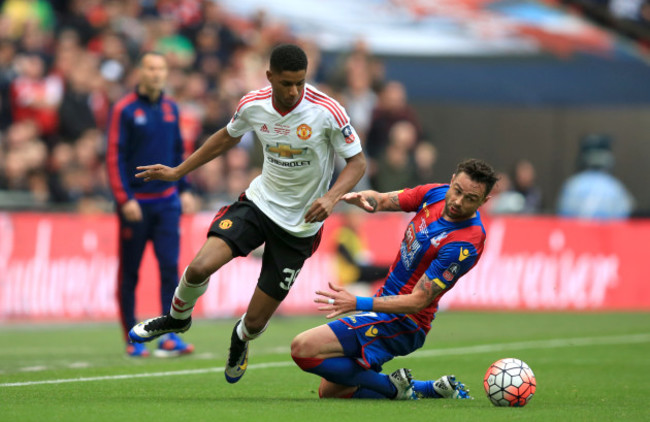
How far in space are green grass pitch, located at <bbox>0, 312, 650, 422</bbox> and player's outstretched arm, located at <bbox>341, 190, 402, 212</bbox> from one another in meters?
1.42

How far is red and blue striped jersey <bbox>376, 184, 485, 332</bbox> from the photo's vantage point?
7.88 m

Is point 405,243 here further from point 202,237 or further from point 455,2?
point 455,2

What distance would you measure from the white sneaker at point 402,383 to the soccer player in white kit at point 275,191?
110 centimetres

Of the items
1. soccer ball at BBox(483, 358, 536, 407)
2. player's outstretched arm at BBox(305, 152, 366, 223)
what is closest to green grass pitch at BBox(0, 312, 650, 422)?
soccer ball at BBox(483, 358, 536, 407)

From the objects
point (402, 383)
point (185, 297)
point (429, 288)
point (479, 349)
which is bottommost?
point (479, 349)

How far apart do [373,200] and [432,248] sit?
1.98 ft

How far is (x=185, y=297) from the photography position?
27.9 feet

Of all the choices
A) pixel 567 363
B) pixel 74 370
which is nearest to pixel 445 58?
pixel 567 363

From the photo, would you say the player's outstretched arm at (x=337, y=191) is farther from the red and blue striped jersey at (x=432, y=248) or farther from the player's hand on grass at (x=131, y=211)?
the player's hand on grass at (x=131, y=211)

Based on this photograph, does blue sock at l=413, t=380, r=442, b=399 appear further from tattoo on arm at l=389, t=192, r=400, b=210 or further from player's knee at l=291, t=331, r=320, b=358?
tattoo on arm at l=389, t=192, r=400, b=210

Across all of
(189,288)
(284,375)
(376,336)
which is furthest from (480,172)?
(284,375)

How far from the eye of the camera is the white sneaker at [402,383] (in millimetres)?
8297

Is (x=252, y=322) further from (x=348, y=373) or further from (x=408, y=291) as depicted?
(x=408, y=291)

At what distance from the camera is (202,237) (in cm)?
1659
